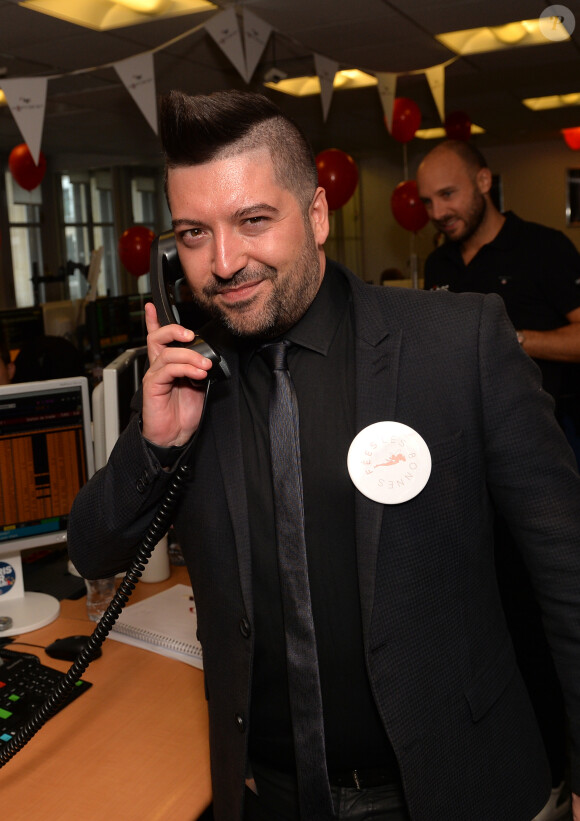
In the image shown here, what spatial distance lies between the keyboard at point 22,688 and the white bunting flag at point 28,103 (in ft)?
9.82

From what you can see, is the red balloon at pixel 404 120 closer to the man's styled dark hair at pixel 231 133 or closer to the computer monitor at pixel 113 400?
the computer monitor at pixel 113 400

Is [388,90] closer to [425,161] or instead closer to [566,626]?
A: [425,161]

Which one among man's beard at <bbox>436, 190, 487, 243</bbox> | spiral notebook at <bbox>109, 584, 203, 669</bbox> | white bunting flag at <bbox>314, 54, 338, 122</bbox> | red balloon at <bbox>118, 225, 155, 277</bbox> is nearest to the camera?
spiral notebook at <bbox>109, 584, 203, 669</bbox>

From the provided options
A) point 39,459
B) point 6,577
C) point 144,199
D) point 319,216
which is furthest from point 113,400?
point 144,199

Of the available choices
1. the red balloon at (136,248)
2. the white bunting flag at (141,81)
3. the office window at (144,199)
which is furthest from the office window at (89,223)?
the white bunting flag at (141,81)

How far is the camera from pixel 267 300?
1.07m

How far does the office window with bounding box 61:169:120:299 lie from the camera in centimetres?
1088

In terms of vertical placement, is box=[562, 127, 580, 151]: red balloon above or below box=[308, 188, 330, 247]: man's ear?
above

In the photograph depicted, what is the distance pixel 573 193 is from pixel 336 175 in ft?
20.7

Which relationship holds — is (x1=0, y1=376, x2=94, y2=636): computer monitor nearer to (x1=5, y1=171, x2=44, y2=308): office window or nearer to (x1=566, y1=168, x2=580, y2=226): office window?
(x1=5, y1=171, x2=44, y2=308): office window

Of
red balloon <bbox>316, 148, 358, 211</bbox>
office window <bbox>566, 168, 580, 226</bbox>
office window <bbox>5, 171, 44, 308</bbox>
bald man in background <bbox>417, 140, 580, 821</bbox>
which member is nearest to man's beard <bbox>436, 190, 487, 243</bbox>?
bald man in background <bbox>417, 140, 580, 821</bbox>

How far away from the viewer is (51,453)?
69.2 inches

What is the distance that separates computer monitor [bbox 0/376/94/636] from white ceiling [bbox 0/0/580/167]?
3.28 metres

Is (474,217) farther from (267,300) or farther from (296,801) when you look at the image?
(296,801)
